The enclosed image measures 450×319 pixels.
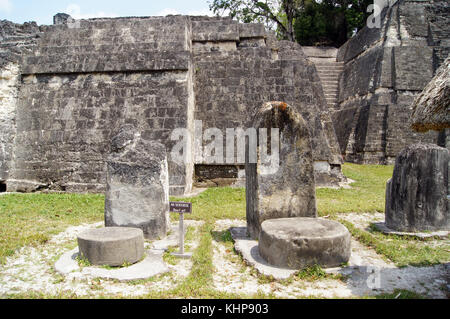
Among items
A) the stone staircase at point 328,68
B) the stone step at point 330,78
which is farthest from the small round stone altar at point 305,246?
the stone step at point 330,78

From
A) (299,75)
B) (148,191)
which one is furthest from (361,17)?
(148,191)

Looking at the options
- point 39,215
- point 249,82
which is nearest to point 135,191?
point 39,215

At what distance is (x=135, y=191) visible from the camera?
4.63 metres

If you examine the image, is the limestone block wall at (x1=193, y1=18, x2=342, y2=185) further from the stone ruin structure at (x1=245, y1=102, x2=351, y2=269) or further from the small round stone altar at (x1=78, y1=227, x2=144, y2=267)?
the small round stone altar at (x1=78, y1=227, x2=144, y2=267)

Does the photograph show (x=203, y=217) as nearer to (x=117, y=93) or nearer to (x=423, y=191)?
(x=423, y=191)

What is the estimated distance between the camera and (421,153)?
5172 millimetres

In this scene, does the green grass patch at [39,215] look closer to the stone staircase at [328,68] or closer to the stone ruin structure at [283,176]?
the stone ruin structure at [283,176]

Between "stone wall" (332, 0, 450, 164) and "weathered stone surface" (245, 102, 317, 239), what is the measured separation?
11213 millimetres

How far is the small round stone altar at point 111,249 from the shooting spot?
3.72 meters

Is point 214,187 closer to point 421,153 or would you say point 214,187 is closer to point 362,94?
point 421,153

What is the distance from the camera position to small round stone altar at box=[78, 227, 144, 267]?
3718 mm

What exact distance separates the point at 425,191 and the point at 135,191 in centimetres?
450

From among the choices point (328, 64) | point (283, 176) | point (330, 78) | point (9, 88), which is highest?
point (328, 64)

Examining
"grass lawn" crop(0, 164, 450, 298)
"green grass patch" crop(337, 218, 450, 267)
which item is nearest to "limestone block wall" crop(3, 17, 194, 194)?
"grass lawn" crop(0, 164, 450, 298)
